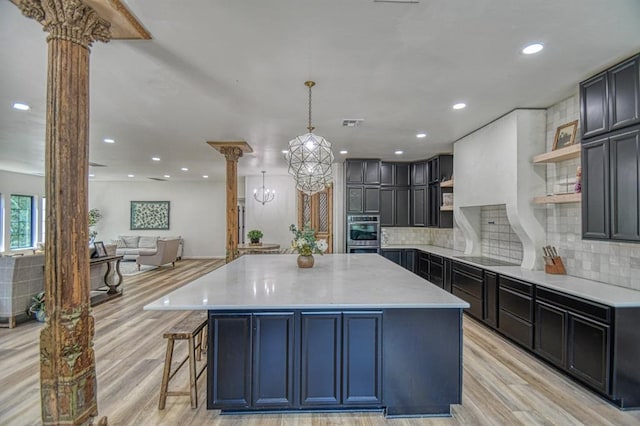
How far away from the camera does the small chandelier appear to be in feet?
31.9

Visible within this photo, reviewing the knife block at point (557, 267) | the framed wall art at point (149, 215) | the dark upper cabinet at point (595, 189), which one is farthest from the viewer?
the framed wall art at point (149, 215)

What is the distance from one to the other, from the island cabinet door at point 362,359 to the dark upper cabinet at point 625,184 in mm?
2068

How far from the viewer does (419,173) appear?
6.71 meters

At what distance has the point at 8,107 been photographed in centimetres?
368

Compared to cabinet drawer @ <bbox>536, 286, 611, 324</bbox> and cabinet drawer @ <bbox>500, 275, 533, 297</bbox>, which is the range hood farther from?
cabinet drawer @ <bbox>536, 286, 611, 324</bbox>

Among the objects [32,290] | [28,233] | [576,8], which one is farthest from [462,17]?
[28,233]

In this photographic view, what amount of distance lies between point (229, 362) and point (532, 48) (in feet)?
10.7

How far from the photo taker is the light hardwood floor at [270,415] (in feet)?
7.44

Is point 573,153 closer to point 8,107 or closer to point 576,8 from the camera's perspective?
point 576,8

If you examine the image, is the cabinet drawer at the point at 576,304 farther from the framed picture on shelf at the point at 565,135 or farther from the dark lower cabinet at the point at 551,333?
the framed picture on shelf at the point at 565,135

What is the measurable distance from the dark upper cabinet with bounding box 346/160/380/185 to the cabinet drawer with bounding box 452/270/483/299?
2686mm

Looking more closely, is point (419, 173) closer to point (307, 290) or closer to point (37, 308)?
point (307, 290)

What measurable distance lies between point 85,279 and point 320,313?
152 centimetres

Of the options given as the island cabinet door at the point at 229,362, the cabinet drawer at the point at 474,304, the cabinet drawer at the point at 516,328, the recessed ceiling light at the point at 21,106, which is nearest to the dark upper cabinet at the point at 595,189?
the cabinet drawer at the point at 516,328
